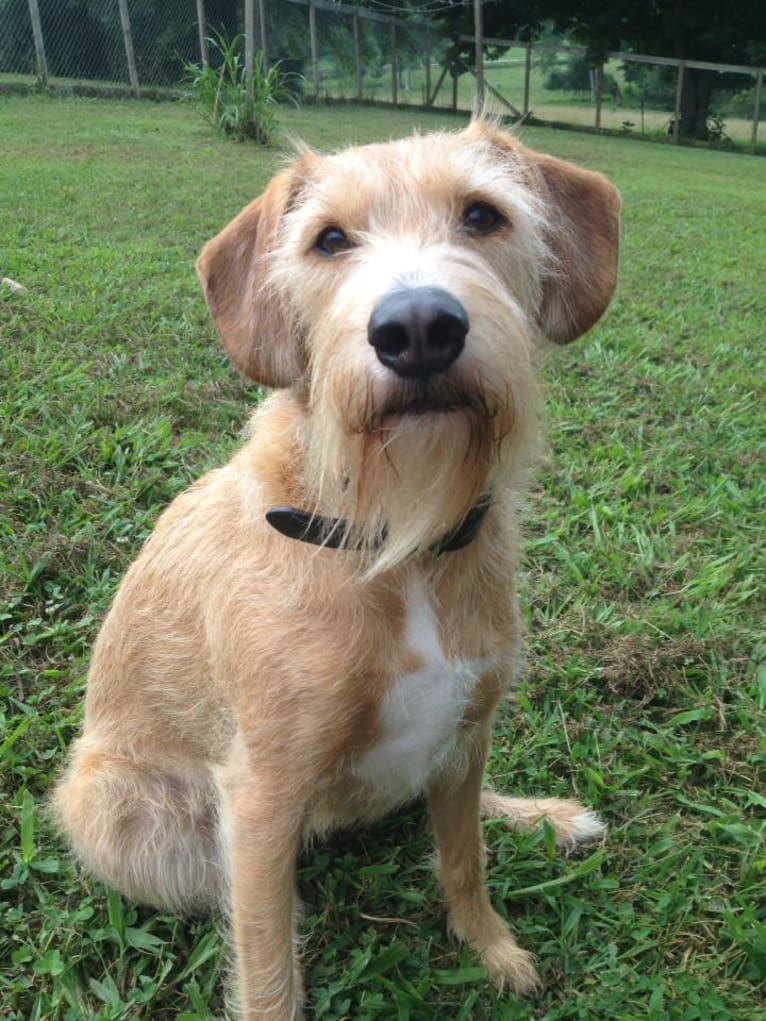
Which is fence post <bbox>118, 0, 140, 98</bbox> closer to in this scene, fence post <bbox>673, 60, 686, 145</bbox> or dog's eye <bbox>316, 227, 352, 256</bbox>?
fence post <bbox>673, 60, 686, 145</bbox>

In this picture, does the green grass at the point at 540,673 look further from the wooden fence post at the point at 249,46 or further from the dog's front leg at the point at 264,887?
the wooden fence post at the point at 249,46

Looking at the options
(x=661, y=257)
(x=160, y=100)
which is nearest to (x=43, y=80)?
(x=160, y=100)

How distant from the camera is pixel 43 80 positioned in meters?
17.8

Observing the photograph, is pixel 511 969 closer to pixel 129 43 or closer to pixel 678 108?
pixel 129 43

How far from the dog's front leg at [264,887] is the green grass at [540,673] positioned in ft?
0.71

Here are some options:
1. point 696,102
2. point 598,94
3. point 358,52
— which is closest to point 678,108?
point 598,94

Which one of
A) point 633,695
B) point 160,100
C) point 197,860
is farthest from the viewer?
point 160,100

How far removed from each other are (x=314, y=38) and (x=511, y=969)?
23.4 metres

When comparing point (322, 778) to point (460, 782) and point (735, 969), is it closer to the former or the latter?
point (460, 782)

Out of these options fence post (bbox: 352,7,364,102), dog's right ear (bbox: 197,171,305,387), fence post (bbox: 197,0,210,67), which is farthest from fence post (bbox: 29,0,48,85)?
dog's right ear (bbox: 197,171,305,387)

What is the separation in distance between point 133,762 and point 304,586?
0.90 m

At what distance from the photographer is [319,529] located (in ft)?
6.61

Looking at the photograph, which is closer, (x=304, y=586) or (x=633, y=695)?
(x=304, y=586)

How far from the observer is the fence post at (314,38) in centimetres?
2131
